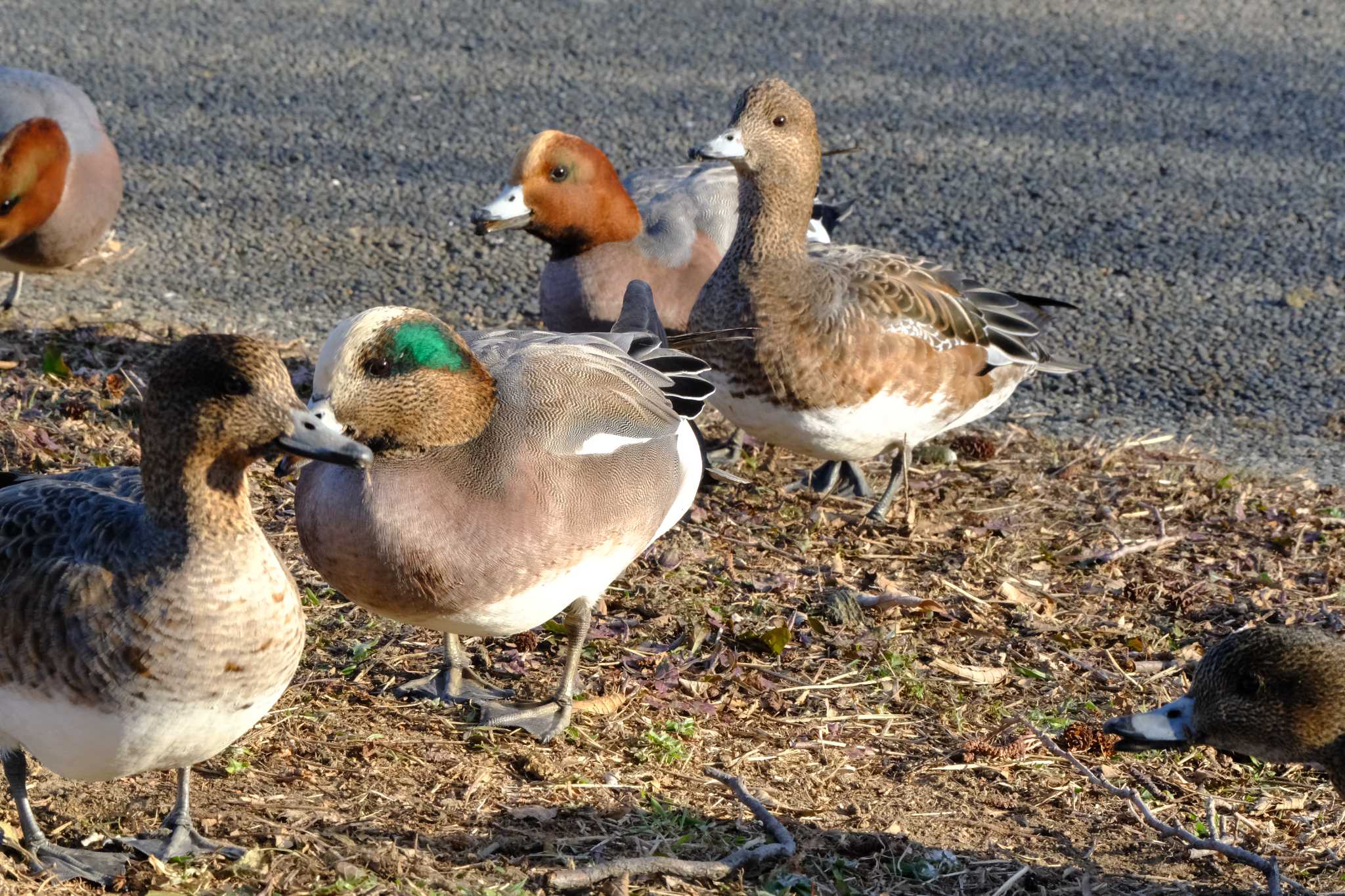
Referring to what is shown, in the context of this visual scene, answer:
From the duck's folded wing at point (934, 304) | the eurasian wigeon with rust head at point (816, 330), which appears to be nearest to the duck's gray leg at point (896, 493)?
the eurasian wigeon with rust head at point (816, 330)

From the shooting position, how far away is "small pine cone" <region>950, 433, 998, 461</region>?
4.94 meters

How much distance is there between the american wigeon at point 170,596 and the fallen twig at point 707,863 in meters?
0.62

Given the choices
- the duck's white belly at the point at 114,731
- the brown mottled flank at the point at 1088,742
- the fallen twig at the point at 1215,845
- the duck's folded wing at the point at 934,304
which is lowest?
the brown mottled flank at the point at 1088,742

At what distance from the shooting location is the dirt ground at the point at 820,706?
9.29 ft

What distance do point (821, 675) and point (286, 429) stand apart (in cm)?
168

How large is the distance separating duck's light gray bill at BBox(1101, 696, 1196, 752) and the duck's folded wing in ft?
5.81

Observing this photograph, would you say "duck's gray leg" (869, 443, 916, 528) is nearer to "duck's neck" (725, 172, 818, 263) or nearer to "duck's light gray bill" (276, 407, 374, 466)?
"duck's neck" (725, 172, 818, 263)

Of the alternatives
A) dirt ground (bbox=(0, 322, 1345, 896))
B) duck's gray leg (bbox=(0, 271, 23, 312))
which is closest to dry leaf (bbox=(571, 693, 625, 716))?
dirt ground (bbox=(0, 322, 1345, 896))

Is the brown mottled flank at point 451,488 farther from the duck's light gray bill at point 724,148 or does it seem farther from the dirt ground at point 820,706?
the duck's light gray bill at point 724,148

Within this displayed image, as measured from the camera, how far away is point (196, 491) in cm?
241

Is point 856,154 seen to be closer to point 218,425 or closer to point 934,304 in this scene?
point 934,304

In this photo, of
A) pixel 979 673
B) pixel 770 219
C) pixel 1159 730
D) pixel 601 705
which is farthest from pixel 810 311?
pixel 1159 730

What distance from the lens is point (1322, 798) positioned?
326 centimetres

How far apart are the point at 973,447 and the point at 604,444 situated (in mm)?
2078
